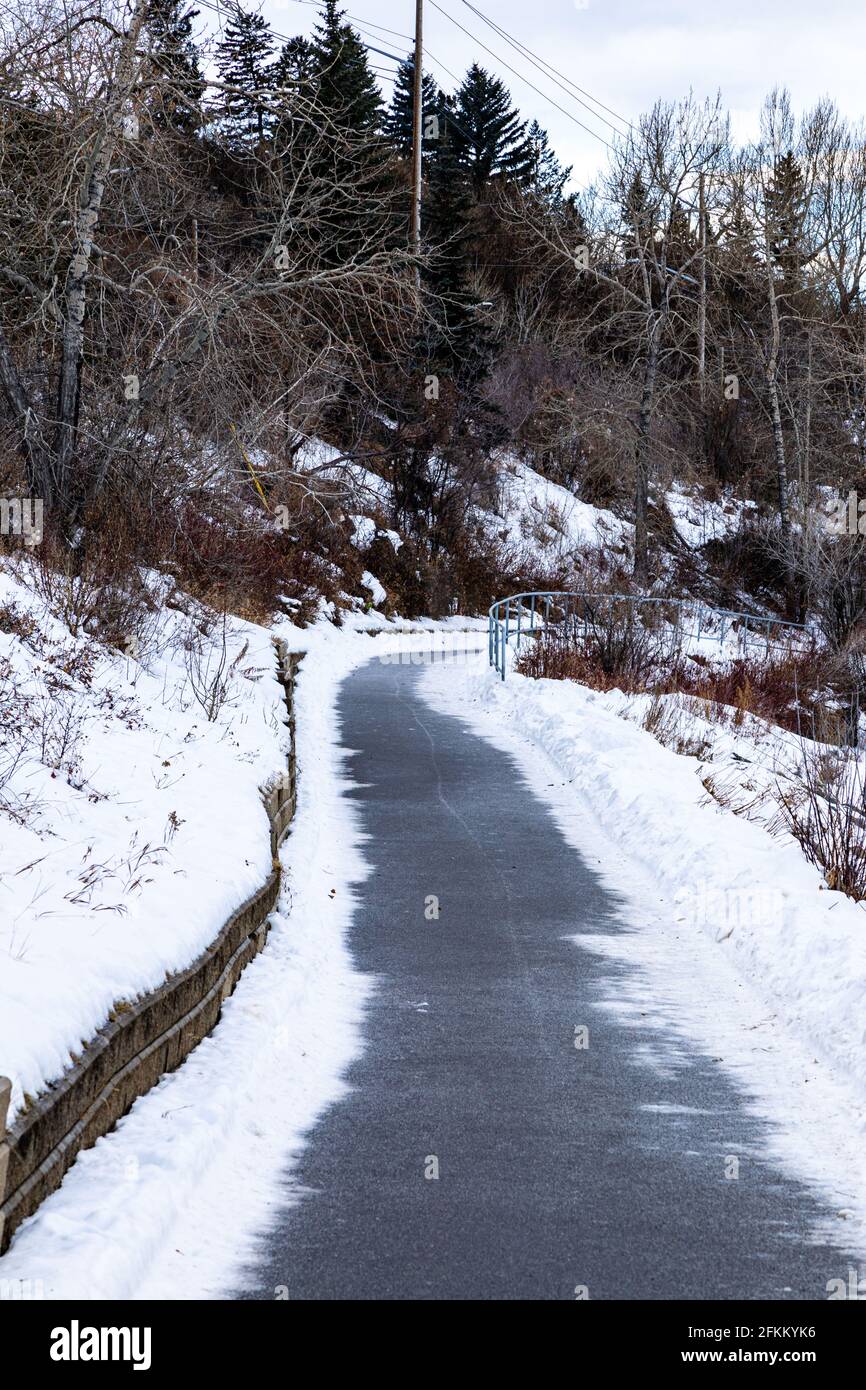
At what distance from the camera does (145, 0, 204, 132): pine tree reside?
548 inches

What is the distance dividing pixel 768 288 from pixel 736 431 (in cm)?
1151

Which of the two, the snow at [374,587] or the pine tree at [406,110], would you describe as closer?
the snow at [374,587]

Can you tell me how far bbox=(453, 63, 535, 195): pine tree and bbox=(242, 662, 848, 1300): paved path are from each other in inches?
2039

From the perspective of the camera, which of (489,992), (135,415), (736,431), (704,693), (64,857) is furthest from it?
(736,431)

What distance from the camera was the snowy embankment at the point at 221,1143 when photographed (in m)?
Result: 4.04

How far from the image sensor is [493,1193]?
480cm

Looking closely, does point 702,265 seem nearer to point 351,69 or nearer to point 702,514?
point 702,514

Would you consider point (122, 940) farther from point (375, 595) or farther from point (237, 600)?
point (375, 595)

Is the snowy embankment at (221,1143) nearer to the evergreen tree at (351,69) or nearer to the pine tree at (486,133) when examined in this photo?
the evergreen tree at (351,69)

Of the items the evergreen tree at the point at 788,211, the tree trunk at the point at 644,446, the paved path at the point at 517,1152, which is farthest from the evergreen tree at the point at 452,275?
the paved path at the point at 517,1152

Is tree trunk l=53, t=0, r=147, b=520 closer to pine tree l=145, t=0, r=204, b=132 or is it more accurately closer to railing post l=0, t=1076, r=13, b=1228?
pine tree l=145, t=0, r=204, b=132

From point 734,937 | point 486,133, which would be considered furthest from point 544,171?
point 734,937

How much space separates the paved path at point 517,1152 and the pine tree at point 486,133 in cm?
5179

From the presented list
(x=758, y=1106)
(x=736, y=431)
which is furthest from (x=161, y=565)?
(x=736, y=431)
